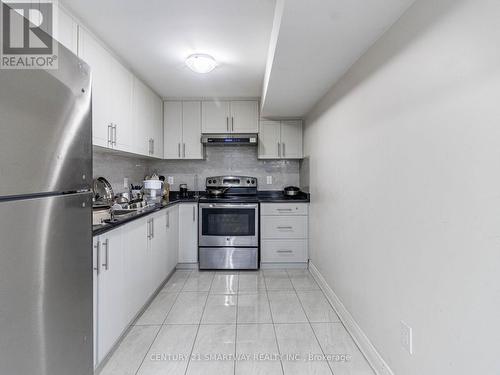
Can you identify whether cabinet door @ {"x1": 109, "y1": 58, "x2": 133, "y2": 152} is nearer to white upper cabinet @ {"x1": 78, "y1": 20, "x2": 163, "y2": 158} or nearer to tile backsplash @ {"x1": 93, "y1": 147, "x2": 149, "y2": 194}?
white upper cabinet @ {"x1": 78, "y1": 20, "x2": 163, "y2": 158}

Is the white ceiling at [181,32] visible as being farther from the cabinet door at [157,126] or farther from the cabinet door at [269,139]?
the cabinet door at [269,139]

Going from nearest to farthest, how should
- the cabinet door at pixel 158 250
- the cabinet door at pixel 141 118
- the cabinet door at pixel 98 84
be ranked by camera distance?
1. the cabinet door at pixel 98 84
2. the cabinet door at pixel 158 250
3. the cabinet door at pixel 141 118

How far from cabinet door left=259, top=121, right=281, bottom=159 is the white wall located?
1.83 meters

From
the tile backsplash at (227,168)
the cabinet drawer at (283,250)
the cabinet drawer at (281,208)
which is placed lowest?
the cabinet drawer at (283,250)

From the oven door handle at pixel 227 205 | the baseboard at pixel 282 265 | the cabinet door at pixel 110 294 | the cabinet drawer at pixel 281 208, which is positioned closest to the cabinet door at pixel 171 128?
the oven door handle at pixel 227 205

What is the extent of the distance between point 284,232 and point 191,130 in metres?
1.89

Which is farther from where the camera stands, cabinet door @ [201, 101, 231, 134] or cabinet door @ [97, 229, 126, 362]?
cabinet door @ [201, 101, 231, 134]

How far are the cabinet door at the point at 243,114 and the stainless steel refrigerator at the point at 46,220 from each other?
260 centimetres

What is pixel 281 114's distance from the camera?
3447mm

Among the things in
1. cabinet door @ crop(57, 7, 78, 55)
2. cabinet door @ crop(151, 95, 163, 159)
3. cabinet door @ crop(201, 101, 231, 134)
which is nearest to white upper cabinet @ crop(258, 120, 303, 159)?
cabinet door @ crop(201, 101, 231, 134)

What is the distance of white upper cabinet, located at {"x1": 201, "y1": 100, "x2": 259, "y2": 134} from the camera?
366 centimetres

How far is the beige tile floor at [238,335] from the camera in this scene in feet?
5.36

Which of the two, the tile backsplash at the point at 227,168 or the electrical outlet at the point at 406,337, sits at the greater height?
the tile backsplash at the point at 227,168

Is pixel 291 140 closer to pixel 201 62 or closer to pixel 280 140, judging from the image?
pixel 280 140
